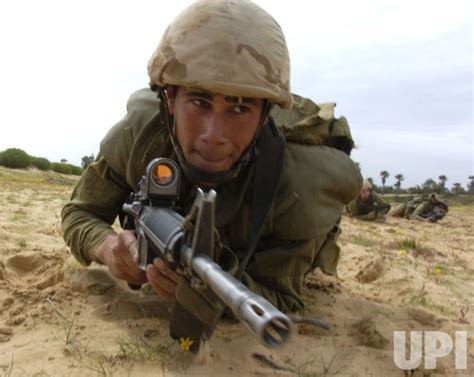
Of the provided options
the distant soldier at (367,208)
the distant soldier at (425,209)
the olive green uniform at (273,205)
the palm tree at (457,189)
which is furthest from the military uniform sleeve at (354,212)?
the palm tree at (457,189)

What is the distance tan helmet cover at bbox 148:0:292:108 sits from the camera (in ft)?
7.59

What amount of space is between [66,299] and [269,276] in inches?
47.0

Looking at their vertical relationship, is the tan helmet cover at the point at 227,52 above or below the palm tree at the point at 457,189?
above

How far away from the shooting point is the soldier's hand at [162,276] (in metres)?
1.94

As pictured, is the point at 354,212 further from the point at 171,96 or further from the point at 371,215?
the point at 171,96

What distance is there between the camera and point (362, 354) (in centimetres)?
249

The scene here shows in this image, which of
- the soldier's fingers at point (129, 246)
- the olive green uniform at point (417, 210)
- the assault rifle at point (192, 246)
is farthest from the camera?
the olive green uniform at point (417, 210)

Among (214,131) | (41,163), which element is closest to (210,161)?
(214,131)

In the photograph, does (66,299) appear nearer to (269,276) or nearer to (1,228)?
(269,276)

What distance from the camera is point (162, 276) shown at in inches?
79.5

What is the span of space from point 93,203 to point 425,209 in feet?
37.6

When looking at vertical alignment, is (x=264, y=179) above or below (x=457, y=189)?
above

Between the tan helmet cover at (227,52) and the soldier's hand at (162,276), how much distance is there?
0.86 metres

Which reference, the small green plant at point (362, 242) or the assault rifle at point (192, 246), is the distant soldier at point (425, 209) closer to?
the small green plant at point (362, 242)
